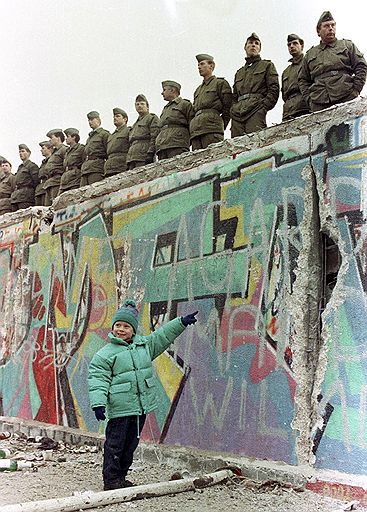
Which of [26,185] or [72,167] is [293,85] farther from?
[26,185]

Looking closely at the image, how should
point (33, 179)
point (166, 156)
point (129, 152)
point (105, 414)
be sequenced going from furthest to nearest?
point (33, 179) → point (129, 152) → point (166, 156) → point (105, 414)

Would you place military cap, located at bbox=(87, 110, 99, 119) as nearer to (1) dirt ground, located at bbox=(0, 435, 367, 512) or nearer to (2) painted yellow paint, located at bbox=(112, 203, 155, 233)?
(2) painted yellow paint, located at bbox=(112, 203, 155, 233)

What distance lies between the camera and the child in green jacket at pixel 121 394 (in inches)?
166

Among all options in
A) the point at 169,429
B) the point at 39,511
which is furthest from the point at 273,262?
the point at 39,511

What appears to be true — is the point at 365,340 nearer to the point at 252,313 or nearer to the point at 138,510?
the point at 252,313

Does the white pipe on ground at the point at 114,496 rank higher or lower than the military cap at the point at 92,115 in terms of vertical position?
lower

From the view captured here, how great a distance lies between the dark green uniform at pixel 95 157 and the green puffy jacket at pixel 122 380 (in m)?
4.07

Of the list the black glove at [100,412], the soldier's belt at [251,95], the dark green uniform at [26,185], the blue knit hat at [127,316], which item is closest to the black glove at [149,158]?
the soldier's belt at [251,95]

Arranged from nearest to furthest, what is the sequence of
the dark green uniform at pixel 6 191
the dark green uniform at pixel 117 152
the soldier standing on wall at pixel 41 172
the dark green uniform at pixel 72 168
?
the dark green uniform at pixel 117 152 < the dark green uniform at pixel 72 168 < the soldier standing on wall at pixel 41 172 < the dark green uniform at pixel 6 191

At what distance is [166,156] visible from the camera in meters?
6.84

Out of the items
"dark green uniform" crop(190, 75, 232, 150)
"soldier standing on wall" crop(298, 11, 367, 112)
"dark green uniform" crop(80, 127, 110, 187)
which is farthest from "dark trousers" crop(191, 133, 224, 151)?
"dark green uniform" crop(80, 127, 110, 187)

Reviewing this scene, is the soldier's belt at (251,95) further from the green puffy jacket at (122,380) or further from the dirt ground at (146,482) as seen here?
the dirt ground at (146,482)

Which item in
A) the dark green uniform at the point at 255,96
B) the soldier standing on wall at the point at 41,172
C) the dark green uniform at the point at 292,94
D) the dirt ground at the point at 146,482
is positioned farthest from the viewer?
the soldier standing on wall at the point at 41,172

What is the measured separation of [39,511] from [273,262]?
2.24 metres
